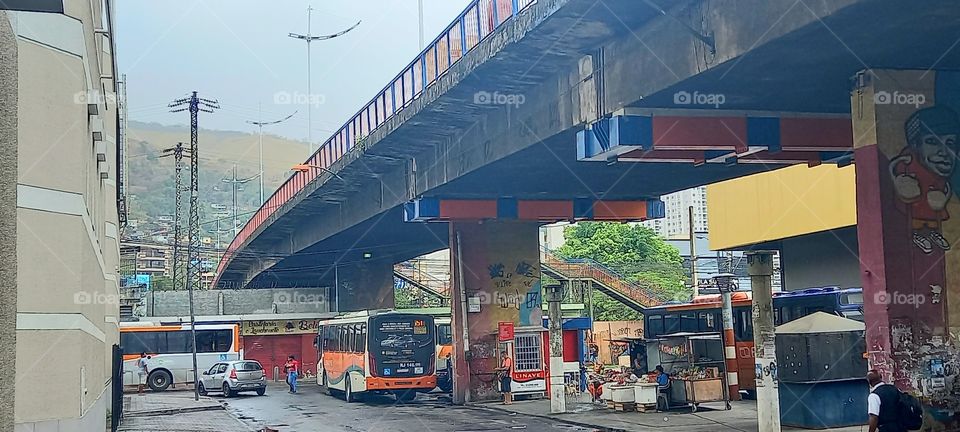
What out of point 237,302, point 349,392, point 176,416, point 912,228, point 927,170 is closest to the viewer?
point 912,228

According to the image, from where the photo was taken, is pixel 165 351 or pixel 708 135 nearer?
pixel 708 135

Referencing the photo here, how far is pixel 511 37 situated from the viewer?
18078 mm

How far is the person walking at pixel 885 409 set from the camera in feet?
44.7

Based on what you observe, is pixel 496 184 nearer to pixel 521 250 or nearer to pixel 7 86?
pixel 521 250

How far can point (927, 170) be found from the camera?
→ 15742 millimetres

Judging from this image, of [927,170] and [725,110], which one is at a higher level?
[725,110]

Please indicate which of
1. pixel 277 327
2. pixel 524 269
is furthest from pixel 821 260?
pixel 277 327

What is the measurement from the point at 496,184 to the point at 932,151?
15139 millimetres

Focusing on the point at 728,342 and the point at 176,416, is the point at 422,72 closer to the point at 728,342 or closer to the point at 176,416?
the point at 728,342

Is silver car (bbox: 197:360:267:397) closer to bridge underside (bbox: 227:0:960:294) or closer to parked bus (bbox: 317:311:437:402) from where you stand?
parked bus (bbox: 317:311:437:402)

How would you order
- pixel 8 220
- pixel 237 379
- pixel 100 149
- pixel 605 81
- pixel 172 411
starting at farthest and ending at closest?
1. pixel 237 379
2. pixel 172 411
3. pixel 605 81
4. pixel 100 149
5. pixel 8 220

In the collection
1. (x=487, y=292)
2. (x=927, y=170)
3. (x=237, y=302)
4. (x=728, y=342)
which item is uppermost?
(x=927, y=170)

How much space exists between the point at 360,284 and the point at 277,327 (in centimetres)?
526

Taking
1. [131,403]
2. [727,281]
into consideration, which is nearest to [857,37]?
[727,281]
